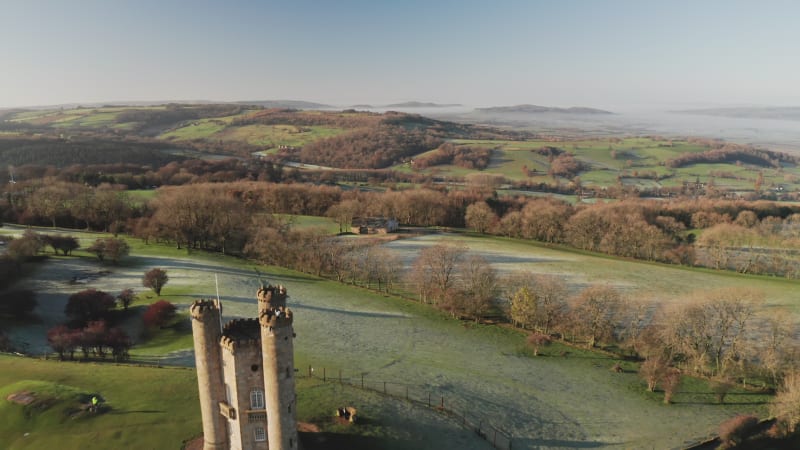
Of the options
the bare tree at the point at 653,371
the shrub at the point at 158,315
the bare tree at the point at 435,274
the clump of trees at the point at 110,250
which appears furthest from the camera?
the clump of trees at the point at 110,250

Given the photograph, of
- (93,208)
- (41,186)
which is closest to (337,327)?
(93,208)

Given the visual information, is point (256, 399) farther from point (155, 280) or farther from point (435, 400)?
point (155, 280)

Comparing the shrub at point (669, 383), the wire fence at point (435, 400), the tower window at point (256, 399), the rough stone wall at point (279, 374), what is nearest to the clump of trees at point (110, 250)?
the wire fence at point (435, 400)

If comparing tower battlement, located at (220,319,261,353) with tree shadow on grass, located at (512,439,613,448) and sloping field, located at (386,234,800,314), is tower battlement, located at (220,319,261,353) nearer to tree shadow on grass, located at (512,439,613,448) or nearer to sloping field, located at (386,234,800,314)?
tree shadow on grass, located at (512,439,613,448)

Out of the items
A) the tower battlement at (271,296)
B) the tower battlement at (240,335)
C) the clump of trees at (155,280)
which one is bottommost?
the clump of trees at (155,280)

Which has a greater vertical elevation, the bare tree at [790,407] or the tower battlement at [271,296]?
the tower battlement at [271,296]

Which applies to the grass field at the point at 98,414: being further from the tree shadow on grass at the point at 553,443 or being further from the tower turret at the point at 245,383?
the tree shadow on grass at the point at 553,443

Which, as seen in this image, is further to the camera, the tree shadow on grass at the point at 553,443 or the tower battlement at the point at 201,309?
the tree shadow on grass at the point at 553,443

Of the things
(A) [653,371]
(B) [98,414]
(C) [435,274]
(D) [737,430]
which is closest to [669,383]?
(A) [653,371]
